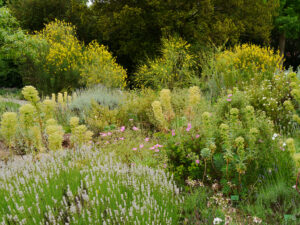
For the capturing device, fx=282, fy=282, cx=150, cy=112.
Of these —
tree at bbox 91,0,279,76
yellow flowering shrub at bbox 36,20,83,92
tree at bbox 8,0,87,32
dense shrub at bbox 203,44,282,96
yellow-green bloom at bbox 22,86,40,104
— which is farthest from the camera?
tree at bbox 8,0,87,32

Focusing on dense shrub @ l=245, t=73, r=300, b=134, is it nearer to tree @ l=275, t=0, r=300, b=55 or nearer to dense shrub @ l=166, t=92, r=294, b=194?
dense shrub @ l=166, t=92, r=294, b=194

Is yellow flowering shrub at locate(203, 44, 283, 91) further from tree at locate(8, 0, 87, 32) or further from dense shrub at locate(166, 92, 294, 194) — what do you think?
tree at locate(8, 0, 87, 32)

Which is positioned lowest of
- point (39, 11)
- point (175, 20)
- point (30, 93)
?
point (30, 93)

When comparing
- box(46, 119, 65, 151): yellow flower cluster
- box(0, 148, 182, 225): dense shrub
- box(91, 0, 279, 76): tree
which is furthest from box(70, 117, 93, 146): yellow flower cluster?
box(91, 0, 279, 76): tree

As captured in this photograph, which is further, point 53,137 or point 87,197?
point 53,137

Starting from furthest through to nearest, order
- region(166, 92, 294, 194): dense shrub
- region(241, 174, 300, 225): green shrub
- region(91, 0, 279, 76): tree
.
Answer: region(91, 0, 279, 76): tree < region(166, 92, 294, 194): dense shrub < region(241, 174, 300, 225): green shrub

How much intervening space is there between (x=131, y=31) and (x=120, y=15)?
7.17 ft

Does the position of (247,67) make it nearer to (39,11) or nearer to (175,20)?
(175,20)

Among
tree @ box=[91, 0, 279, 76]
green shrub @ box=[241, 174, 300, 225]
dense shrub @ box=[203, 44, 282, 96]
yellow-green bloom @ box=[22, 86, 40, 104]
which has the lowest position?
green shrub @ box=[241, 174, 300, 225]

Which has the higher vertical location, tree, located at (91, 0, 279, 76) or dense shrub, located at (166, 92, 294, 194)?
tree, located at (91, 0, 279, 76)

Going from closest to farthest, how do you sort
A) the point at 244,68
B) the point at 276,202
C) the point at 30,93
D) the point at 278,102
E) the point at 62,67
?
the point at 276,202 < the point at 30,93 < the point at 278,102 < the point at 244,68 < the point at 62,67

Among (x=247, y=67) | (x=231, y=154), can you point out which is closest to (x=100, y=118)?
(x=231, y=154)

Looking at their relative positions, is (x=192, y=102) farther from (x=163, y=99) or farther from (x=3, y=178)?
(x=3, y=178)

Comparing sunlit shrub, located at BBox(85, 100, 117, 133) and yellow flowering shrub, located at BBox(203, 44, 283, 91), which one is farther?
yellow flowering shrub, located at BBox(203, 44, 283, 91)
